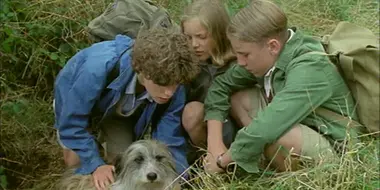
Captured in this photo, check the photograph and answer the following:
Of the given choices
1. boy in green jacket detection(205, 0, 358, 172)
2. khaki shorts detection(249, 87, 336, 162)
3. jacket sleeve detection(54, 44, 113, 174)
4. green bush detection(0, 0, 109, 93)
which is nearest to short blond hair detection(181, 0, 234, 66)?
boy in green jacket detection(205, 0, 358, 172)

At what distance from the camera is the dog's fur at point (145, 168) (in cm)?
383

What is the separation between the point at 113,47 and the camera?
400 cm

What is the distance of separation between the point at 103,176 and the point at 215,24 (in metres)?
1.00

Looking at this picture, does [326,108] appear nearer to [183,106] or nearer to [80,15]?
[183,106]

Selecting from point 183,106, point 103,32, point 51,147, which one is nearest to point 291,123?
point 183,106

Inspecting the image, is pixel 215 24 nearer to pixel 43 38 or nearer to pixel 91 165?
pixel 91 165

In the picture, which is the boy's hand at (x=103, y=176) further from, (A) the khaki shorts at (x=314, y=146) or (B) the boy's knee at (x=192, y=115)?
(A) the khaki shorts at (x=314, y=146)

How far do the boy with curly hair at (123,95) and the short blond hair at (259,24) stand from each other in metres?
0.26

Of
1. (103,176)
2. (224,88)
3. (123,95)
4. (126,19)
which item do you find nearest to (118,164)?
(103,176)

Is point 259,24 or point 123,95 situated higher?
point 259,24

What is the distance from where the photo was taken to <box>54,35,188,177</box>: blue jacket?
3.87 m

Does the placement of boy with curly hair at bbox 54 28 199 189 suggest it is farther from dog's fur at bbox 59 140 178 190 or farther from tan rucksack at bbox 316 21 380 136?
tan rucksack at bbox 316 21 380 136

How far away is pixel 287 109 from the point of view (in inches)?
140

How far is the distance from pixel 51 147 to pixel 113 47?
142 cm
